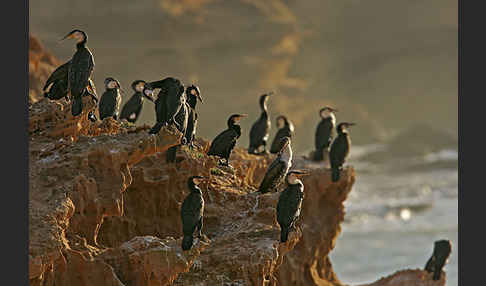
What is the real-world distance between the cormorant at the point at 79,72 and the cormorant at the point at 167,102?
1.11 meters

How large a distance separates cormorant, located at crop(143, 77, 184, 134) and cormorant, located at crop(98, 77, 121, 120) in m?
2.05

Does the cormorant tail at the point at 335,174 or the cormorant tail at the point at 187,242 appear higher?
the cormorant tail at the point at 335,174

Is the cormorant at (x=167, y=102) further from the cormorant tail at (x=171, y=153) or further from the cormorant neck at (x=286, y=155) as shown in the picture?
the cormorant neck at (x=286, y=155)

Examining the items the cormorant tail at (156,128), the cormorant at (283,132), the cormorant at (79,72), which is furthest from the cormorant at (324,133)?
the cormorant at (79,72)

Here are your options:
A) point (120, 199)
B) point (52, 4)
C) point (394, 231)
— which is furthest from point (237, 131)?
point (394, 231)

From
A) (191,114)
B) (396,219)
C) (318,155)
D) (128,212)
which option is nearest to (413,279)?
(318,155)

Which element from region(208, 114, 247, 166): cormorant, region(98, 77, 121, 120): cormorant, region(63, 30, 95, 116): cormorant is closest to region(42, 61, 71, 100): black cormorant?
region(63, 30, 95, 116): cormorant

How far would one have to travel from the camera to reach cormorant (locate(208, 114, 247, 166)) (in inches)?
484

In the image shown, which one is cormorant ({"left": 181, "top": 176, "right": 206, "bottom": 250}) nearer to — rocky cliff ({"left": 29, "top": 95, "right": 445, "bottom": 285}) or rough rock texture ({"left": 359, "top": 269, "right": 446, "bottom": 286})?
rocky cliff ({"left": 29, "top": 95, "right": 445, "bottom": 285})

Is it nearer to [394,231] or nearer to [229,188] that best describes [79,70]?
[229,188]

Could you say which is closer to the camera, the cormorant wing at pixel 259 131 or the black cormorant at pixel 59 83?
the black cormorant at pixel 59 83

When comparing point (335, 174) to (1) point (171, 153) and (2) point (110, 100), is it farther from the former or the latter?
(2) point (110, 100)

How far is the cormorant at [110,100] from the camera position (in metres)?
12.5

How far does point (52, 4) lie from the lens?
3459cm
